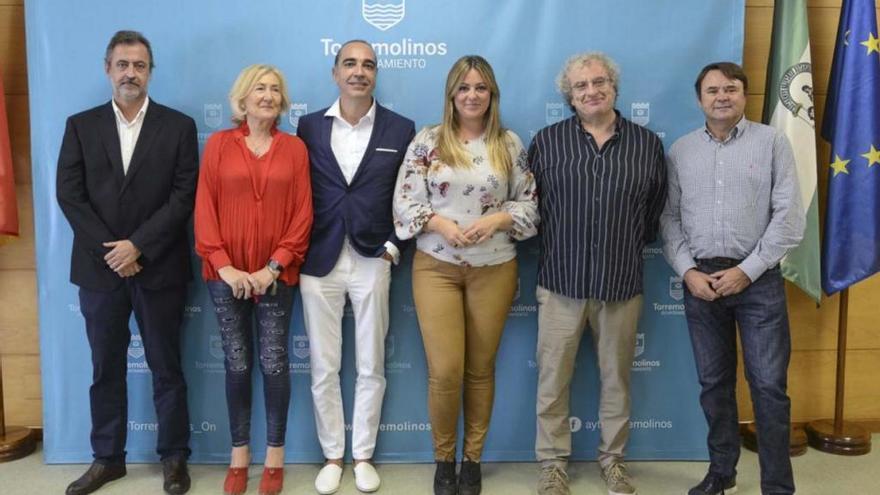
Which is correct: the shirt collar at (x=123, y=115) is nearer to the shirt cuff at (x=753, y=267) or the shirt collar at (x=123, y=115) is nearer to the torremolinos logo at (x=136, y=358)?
the torremolinos logo at (x=136, y=358)

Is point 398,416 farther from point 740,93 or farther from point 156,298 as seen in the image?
point 740,93

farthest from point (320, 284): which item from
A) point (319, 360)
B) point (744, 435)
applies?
point (744, 435)

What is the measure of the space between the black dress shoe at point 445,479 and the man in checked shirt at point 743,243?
1056 millimetres

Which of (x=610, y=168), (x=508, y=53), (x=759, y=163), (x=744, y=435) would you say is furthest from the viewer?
(x=744, y=435)

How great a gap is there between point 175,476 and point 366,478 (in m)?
0.76

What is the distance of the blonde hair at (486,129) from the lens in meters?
2.66

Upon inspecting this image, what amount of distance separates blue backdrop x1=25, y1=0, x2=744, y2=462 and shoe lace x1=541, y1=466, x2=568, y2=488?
0.32 meters

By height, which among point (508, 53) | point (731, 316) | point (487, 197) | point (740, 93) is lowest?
point (731, 316)

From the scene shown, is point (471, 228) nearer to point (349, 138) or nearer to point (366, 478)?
point (349, 138)

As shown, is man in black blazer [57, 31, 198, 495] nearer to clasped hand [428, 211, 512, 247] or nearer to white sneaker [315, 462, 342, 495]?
white sneaker [315, 462, 342, 495]

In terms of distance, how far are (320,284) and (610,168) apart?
1205mm

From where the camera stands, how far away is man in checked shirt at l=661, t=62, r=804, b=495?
248 cm

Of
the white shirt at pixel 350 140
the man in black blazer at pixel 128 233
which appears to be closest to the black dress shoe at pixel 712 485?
Answer: the white shirt at pixel 350 140

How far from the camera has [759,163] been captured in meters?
2.50
